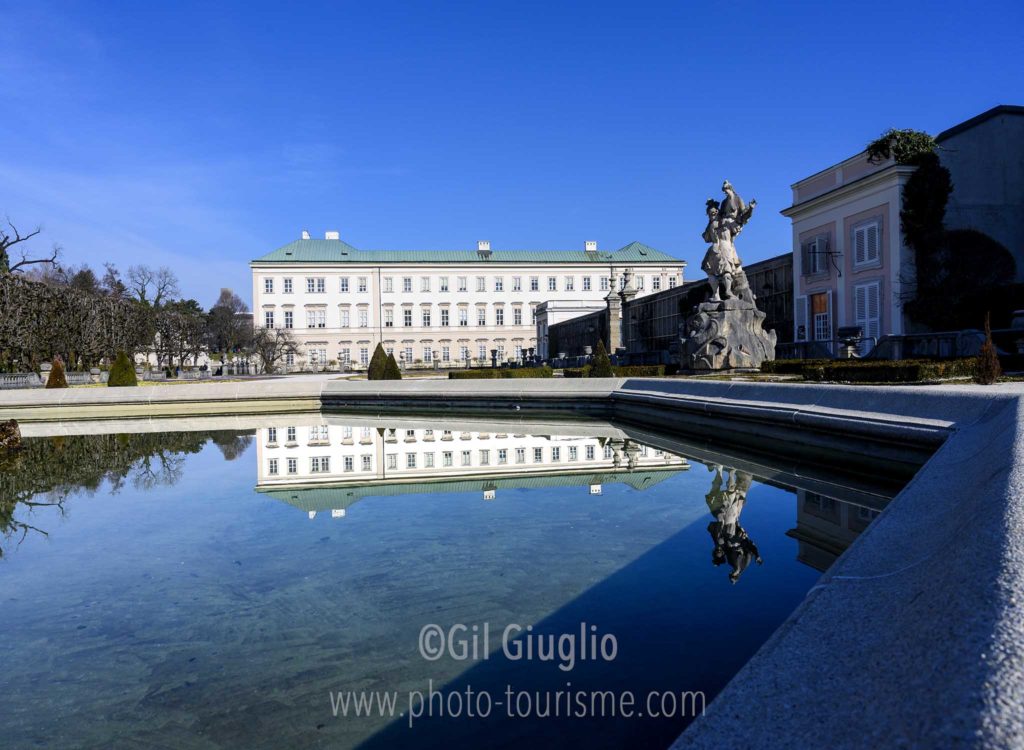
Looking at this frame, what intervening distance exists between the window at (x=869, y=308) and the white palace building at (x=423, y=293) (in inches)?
1700

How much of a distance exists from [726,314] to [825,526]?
38.6ft

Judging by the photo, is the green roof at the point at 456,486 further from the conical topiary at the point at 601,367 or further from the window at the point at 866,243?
the window at the point at 866,243

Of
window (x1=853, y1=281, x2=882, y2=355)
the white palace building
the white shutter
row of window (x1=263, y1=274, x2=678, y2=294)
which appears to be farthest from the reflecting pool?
row of window (x1=263, y1=274, x2=678, y2=294)

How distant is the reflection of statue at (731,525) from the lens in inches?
164

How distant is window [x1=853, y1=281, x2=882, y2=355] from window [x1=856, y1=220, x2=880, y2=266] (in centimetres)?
87

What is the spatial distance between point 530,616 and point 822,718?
2227 mm

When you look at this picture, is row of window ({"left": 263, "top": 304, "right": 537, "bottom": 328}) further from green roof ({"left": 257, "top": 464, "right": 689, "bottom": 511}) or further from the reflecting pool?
the reflecting pool

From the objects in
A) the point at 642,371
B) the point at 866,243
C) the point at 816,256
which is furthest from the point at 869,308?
the point at 642,371

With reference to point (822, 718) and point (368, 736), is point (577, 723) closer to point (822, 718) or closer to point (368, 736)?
point (368, 736)

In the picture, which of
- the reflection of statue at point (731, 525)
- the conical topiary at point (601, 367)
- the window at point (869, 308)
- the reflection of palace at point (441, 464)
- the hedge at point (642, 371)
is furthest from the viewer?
the window at point (869, 308)

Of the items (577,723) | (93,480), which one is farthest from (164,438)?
(577,723)

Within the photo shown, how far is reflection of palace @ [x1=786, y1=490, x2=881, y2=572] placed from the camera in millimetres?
4156

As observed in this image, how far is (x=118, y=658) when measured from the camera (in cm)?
309

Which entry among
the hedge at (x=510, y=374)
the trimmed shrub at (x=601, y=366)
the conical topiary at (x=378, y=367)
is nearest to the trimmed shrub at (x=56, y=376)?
the conical topiary at (x=378, y=367)
